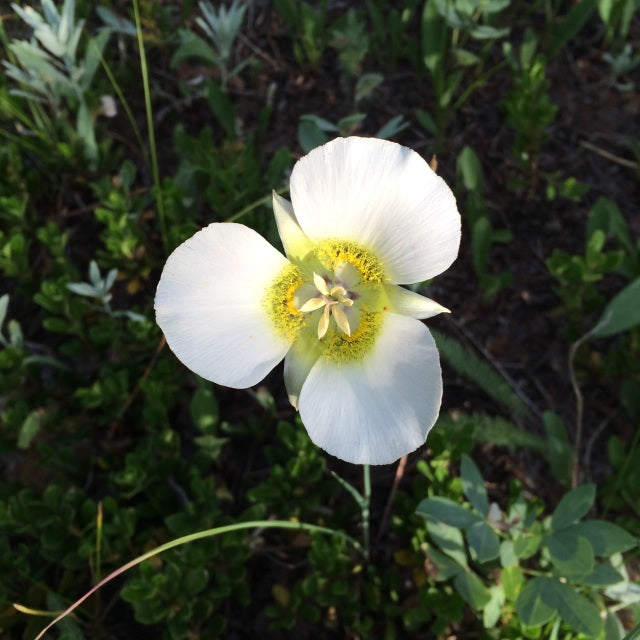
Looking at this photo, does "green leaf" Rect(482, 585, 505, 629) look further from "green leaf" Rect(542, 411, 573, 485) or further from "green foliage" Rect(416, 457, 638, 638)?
"green leaf" Rect(542, 411, 573, 485)

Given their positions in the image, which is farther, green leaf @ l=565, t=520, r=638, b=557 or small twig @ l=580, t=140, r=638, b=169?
small twig @ l=580, t=140, r=638, b=169

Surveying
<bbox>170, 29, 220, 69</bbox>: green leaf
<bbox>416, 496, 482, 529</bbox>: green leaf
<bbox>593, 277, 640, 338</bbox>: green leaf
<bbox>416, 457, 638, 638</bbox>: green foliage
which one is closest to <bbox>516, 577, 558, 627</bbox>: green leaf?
<bbox>416, 457, 638, 638</bbox>: green foliage

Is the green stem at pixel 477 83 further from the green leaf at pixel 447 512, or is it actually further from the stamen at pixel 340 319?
the green leaf at pixel 447 512

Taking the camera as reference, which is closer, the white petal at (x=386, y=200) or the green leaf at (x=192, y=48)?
the white petal at (x=386, y=200)

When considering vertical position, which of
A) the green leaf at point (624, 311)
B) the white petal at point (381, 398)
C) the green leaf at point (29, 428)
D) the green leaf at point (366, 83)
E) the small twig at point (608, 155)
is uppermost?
the green leaf at point (366, 83)

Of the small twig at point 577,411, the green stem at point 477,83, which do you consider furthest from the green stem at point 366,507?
the green stem at point 477,83

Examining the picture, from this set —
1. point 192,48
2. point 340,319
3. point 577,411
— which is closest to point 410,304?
point 340,319

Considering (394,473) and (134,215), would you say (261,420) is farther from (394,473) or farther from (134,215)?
(134,215)
